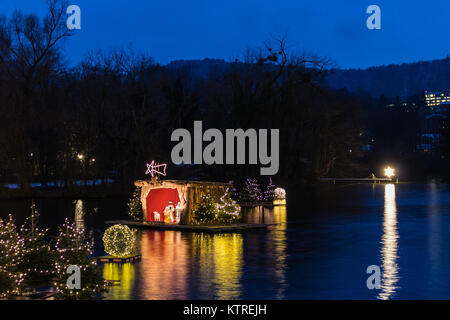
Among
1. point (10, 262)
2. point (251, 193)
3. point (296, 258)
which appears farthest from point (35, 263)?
point (251, 193)

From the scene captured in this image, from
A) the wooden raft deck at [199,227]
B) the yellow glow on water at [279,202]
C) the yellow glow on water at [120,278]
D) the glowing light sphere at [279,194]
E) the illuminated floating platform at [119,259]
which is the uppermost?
the glowing light sphere at [279,194]

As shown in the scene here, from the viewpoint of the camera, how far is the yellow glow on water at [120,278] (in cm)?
1554

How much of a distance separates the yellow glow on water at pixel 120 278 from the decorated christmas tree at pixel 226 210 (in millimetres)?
11232

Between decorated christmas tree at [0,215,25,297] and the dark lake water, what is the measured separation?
211 centimetres

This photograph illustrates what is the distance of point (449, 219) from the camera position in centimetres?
3462

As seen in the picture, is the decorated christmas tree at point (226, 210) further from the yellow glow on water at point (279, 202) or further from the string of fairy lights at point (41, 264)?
the yellow glow on water at point (279, 202)

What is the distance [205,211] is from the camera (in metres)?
31.0

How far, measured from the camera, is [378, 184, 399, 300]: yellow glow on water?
16.3 m

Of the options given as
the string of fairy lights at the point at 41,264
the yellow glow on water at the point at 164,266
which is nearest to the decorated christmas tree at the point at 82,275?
the string of fairy lights at the point at 41,264

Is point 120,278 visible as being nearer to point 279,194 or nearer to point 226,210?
point 226,210

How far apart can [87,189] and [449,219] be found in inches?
1262

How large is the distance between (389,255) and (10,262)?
1207cm
